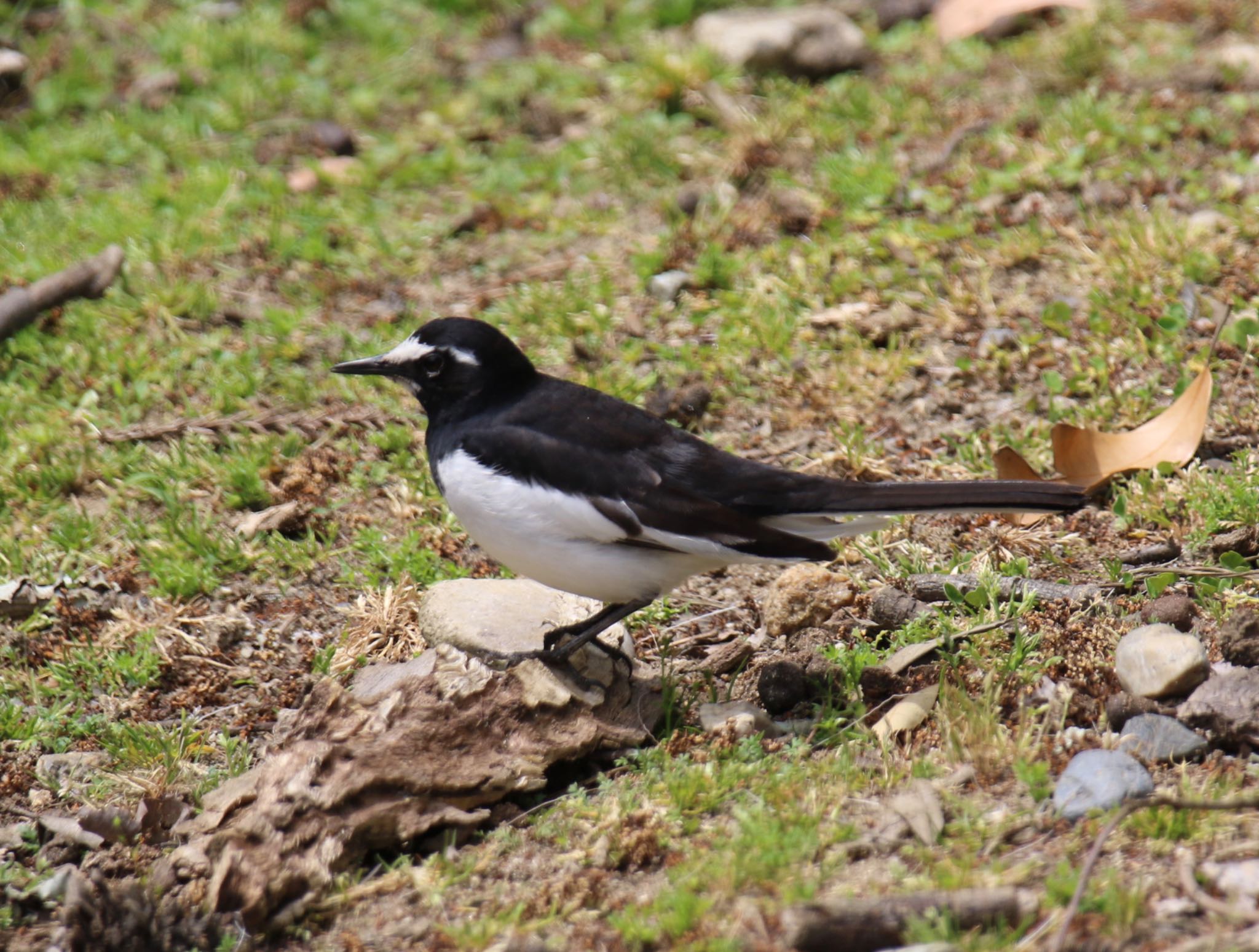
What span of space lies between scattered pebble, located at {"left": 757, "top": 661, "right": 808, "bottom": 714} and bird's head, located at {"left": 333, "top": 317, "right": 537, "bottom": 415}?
1.43 meters

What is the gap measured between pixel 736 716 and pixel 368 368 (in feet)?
6.64

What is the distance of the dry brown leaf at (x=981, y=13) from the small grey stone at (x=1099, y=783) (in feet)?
20.6

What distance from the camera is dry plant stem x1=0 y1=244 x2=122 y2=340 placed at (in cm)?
720

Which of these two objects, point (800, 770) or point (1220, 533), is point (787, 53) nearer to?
point (1220, 533)

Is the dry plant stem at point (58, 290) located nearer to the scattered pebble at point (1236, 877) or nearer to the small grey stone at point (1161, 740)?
the small grey stone at point (1161, 740)

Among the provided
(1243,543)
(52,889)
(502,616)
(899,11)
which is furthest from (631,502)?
(899,11)

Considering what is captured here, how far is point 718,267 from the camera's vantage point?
7.46 meters

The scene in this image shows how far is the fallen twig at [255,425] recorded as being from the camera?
665 centimetres

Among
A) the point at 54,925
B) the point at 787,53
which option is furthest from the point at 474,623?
the point at 787,53

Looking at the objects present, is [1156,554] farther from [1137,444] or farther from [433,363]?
[433,363]

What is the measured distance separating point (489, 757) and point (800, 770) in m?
0.96

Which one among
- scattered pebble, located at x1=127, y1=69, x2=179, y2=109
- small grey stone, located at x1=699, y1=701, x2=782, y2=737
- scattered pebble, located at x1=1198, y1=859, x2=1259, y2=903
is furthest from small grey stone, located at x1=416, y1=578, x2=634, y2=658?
scattered pebble, located at x1=127, y1=69, x2=179, y2=109

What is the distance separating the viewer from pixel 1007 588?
519cm

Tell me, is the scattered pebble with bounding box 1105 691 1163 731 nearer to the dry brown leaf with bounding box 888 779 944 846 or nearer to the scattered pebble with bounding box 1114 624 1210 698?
the scattered pebble with bounding box 1114 624 1210 698
